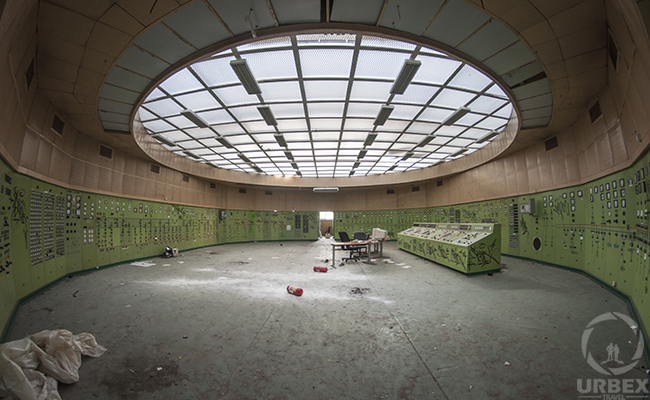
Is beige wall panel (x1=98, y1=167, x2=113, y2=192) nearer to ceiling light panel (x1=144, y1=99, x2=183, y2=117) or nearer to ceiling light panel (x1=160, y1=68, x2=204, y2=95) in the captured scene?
ceiling light panel (x1=144, y1=99, x2=183, y2=117)

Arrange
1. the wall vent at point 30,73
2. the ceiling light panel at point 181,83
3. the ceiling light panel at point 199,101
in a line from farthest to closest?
the ceiling light panel at point 199,101
the ceiling light panel at point 181,83
the wall vent at point 30,73

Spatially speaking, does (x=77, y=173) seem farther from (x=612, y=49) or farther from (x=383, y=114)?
(x=612, y=49)

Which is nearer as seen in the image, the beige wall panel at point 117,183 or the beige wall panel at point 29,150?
the beige wall panel at point 29,150

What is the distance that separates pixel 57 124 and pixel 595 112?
1241 cm

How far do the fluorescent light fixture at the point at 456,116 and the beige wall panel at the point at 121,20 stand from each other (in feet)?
23.3

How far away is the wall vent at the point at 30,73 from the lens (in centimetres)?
355

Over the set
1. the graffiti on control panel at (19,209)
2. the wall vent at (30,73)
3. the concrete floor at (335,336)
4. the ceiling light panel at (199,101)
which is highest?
the ceiling light panel at (199,101)

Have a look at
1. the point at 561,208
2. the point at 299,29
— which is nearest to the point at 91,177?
the point at 299,29

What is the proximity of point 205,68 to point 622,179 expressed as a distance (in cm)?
843

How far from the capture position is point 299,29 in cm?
349

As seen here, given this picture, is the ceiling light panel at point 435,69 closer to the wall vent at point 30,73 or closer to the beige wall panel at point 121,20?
the beige wall panel at point 121,20

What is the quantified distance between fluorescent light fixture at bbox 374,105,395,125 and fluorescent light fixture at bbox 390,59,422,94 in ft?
2.61

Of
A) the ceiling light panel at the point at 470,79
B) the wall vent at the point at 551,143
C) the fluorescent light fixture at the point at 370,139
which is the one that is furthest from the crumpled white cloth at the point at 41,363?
the wall vent at the point at 551,143

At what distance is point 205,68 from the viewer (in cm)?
468
